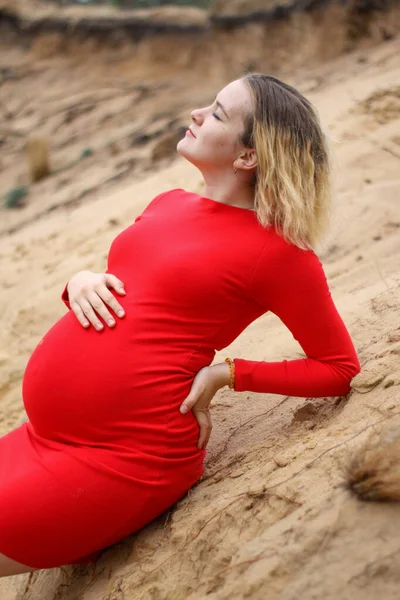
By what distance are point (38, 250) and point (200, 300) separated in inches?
139

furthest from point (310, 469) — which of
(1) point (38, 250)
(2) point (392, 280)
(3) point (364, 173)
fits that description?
(1) point (38, 250)

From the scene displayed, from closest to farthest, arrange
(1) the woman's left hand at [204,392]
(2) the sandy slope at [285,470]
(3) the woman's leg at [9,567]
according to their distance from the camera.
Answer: (2) the sandy slope at [285,470]
(3) the woman's leg at [9,567]
(1) the woman's left hand at [204,392]

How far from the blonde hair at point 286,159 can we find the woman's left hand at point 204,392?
1.36ft

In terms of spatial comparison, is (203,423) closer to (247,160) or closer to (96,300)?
(96,300)

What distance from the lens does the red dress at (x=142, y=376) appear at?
1.89 meters

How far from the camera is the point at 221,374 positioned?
6.67 feet

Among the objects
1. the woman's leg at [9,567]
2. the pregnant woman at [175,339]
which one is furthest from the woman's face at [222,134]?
the woman's leg at [9,567]

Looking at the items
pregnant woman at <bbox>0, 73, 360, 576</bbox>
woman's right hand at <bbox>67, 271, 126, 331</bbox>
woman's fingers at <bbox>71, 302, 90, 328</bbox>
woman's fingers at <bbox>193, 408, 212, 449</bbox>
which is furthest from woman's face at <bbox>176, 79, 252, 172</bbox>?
woman's fingers at <bbox>193, 408, 212, 449</bbox>

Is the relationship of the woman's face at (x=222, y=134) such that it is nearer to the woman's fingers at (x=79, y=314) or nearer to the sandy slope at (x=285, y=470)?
the sandy slope at (x=285, y=470)

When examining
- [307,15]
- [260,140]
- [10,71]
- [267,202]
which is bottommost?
[307,15]

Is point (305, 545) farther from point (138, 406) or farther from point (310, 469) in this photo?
point (138, 406)

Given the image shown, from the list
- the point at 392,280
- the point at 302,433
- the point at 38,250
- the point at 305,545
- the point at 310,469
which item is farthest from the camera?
the point at 38,250

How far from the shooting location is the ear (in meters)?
2.01

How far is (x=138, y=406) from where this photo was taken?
6.31 feet
